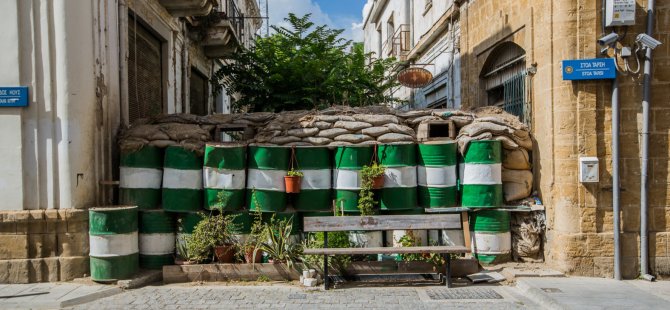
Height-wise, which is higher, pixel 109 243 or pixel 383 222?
pixel 383 222

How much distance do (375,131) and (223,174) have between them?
231 cm

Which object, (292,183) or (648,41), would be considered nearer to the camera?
(648,41)

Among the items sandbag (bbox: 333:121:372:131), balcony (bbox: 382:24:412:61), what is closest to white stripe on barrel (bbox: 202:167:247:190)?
sandbag (bbox: 333:121:372:131)

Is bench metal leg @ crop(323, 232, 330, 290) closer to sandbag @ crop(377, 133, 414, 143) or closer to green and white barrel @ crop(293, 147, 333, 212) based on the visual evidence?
green and white barrel @ crop(293, 147, 333, 212)

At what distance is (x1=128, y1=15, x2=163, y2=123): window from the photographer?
8.28 m

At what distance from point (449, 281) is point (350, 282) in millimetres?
1332

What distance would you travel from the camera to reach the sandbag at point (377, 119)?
7.20 meters

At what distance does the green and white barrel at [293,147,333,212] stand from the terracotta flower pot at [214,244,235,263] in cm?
112

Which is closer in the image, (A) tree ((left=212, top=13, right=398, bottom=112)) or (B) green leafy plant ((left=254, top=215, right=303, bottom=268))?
(B) green leafy plant ((left=254, top=215, right=303, bottom=268))

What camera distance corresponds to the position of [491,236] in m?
6.91

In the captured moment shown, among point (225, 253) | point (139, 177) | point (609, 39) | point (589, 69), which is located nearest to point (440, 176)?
point (589, 69)

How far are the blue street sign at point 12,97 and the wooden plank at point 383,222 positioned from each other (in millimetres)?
4086

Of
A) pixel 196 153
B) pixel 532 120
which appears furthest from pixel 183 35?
pixel 532 120

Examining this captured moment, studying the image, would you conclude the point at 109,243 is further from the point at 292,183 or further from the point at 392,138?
the point at 392,138
